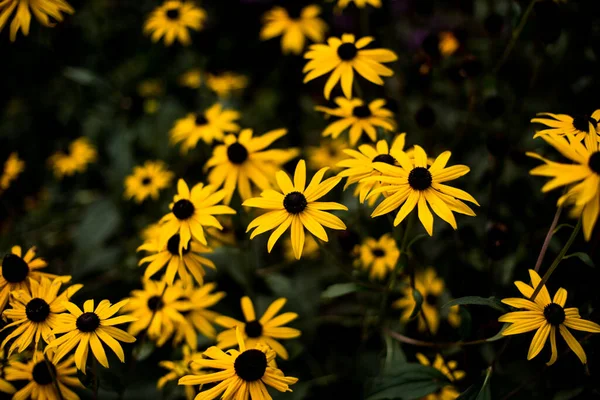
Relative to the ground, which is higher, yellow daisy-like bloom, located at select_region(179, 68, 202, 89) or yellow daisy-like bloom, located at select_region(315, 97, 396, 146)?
yellow daisy-like bloom, located at select_region(179, 68, 202, 89)

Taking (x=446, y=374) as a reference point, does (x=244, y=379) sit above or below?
above

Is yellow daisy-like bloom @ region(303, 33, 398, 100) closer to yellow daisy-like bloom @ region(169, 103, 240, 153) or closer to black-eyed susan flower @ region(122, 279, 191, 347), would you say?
yellow daisy-like bloom @ region(169, 103, 240, 153)

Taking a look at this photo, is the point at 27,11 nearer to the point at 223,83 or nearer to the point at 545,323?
the point at 223,83

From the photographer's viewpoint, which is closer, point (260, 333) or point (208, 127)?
point (260, 333)

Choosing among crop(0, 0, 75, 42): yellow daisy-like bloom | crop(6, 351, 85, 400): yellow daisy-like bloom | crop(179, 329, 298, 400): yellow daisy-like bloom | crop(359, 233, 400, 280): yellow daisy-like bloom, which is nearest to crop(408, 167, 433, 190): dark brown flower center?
crop(179, 329, 298, 400): yellow daisy-like bloom

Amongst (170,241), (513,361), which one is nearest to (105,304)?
(170,241)

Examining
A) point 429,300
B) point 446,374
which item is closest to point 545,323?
point 446,374

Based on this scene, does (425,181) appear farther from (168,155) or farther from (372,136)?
(168,155)
